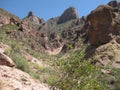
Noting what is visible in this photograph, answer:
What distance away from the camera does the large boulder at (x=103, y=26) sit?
154 ft

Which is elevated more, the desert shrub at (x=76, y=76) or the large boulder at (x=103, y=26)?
the large boulder at (x=103, y=26)

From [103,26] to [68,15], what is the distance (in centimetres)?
13780

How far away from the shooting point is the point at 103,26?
47438 millimetres

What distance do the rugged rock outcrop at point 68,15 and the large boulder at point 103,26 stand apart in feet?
434

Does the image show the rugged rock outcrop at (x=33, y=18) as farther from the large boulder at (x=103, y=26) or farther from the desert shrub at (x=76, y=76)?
the desert shrub at (x=76, y=76)

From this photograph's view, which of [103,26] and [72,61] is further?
[103,26]

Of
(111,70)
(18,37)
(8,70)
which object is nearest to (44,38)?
(18,37)

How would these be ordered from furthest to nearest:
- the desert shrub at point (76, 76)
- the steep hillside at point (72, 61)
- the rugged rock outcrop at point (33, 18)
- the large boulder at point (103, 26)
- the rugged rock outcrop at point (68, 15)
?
the rugged rock outcrop at point (33, 18) < the rugged rock outcrop at point (68, 15) < the large boulder at point (103, 26) < the steep hillside at point (72, 61) < the desert shrub at point (76, 76)

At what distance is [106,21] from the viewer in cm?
4766

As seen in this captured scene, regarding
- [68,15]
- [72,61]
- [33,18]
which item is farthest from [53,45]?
[72,61]

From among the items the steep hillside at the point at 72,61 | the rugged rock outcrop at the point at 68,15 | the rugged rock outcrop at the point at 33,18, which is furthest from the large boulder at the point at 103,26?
the rugged rock outcrop at the point at 33,18

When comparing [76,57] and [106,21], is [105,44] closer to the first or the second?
[106,21]

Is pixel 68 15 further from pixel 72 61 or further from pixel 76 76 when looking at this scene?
pixel 76 76

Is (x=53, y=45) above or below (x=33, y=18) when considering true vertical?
below
